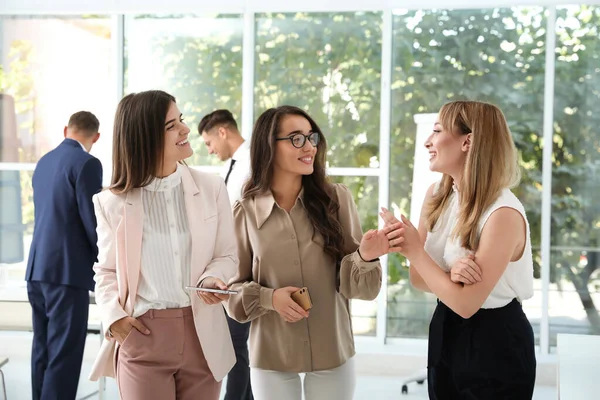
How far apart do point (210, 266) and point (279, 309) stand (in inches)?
9.9

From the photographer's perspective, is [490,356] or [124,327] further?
[124,327]

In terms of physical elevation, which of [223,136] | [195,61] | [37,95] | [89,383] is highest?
[195,61]

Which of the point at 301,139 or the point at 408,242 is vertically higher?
the point at 301,139

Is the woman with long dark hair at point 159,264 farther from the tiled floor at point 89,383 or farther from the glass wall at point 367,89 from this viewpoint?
the glass wall at point 367,89

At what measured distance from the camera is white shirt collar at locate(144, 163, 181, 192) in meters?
2.44

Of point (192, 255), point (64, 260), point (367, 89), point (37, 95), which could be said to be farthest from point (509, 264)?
point (37, 95)

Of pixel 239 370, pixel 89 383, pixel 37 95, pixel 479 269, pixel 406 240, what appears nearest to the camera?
pixel 479 269

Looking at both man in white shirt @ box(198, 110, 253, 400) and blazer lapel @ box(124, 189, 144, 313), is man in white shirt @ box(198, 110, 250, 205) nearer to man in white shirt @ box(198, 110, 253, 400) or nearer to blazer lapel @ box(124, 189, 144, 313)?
man in white shirt @ box(198, 110, 253, 400)

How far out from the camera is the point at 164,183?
8.04ft

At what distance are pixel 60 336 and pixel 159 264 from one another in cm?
234

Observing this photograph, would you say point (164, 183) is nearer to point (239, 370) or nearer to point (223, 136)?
point (239, 370)

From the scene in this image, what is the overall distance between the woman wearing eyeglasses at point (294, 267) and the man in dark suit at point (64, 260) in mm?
2057

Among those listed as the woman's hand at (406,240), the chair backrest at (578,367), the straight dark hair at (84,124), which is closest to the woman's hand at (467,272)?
the woman's hand at (406,240)

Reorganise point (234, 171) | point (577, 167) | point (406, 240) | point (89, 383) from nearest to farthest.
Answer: point (406, 240), point (234, 171), point (89, 383), point (577, 167)
